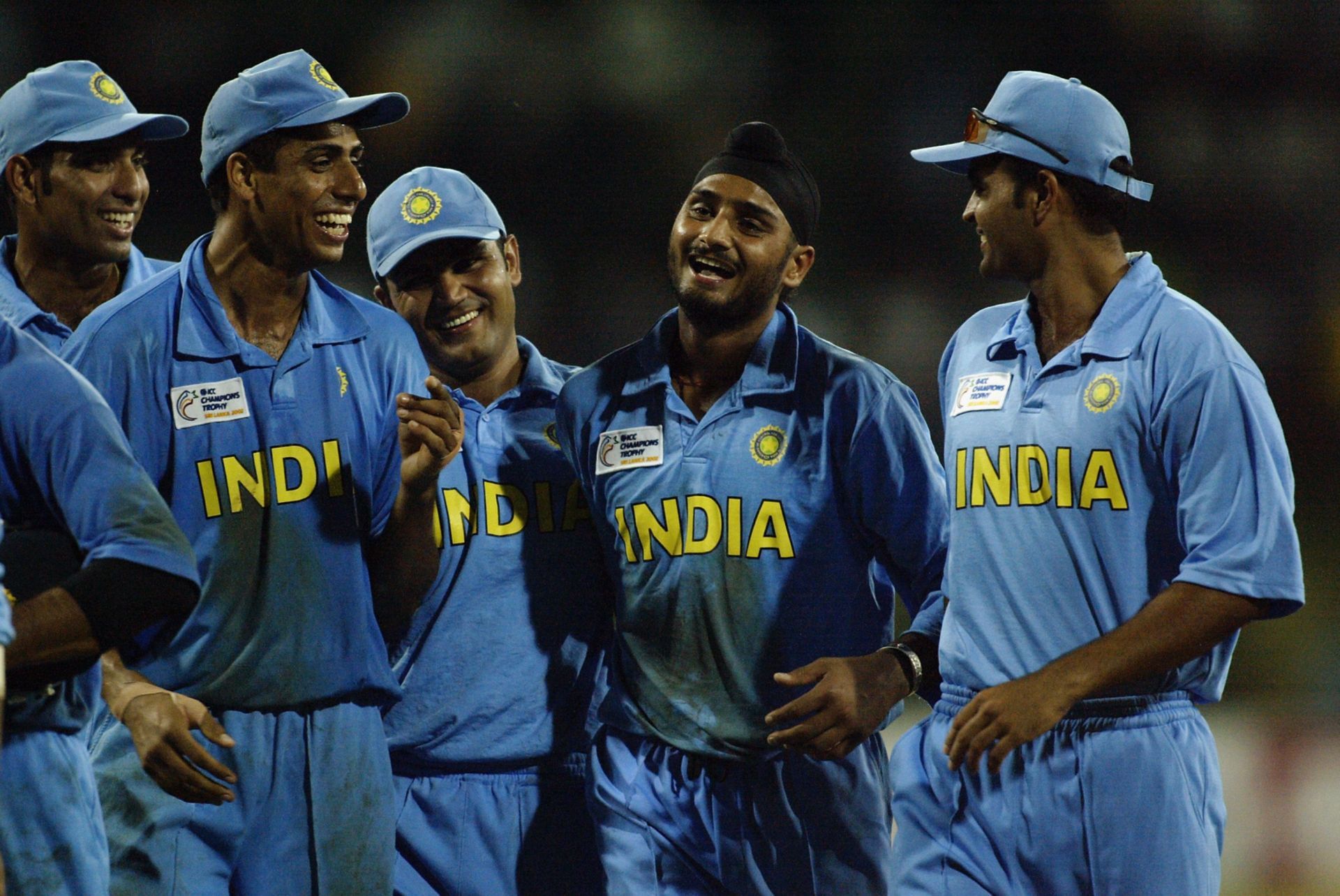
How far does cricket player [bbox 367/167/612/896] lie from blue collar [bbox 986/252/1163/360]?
1028mm

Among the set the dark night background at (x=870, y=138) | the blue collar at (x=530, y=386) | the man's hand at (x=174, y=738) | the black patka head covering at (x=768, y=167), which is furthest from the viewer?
the dark night background at (x=870, y=138)

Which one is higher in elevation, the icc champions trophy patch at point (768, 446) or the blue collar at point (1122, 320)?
the blue collar at point (1122, 320)

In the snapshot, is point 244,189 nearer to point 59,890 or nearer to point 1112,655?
point 59,890

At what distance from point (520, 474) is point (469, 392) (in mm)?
246

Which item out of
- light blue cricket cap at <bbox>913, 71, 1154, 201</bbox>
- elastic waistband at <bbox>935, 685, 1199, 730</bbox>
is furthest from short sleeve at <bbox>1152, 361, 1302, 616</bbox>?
light blue cricket cap at <bbox>913, 71, 1154, 201</bbox>

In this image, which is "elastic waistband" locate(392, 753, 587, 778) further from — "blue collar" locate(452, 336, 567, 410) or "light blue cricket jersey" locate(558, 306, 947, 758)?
"blue collar" locate(452, 336, 567, 410)

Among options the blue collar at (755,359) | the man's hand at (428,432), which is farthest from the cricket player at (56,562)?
the blue collar at (755,359)

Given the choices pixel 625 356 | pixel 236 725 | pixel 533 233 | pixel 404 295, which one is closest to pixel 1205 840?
pixel 625 356

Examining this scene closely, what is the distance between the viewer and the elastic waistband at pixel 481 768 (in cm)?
336

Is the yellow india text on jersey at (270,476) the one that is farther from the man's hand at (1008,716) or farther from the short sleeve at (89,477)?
the man's hand at (1008,716)

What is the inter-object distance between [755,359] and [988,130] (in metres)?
0.63

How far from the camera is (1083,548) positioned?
2.83 m

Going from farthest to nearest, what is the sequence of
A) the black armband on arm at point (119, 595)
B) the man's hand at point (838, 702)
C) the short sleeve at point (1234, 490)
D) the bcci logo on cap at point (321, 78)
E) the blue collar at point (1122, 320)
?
the bcci logo on cap at point (321, 78), the man's hand at point (838, 702), the blue collar at point (1122, 320), the short sleeve at point (1234, 490), the black armband on arm at point (119, 595)

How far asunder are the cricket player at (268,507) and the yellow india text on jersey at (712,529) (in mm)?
450
